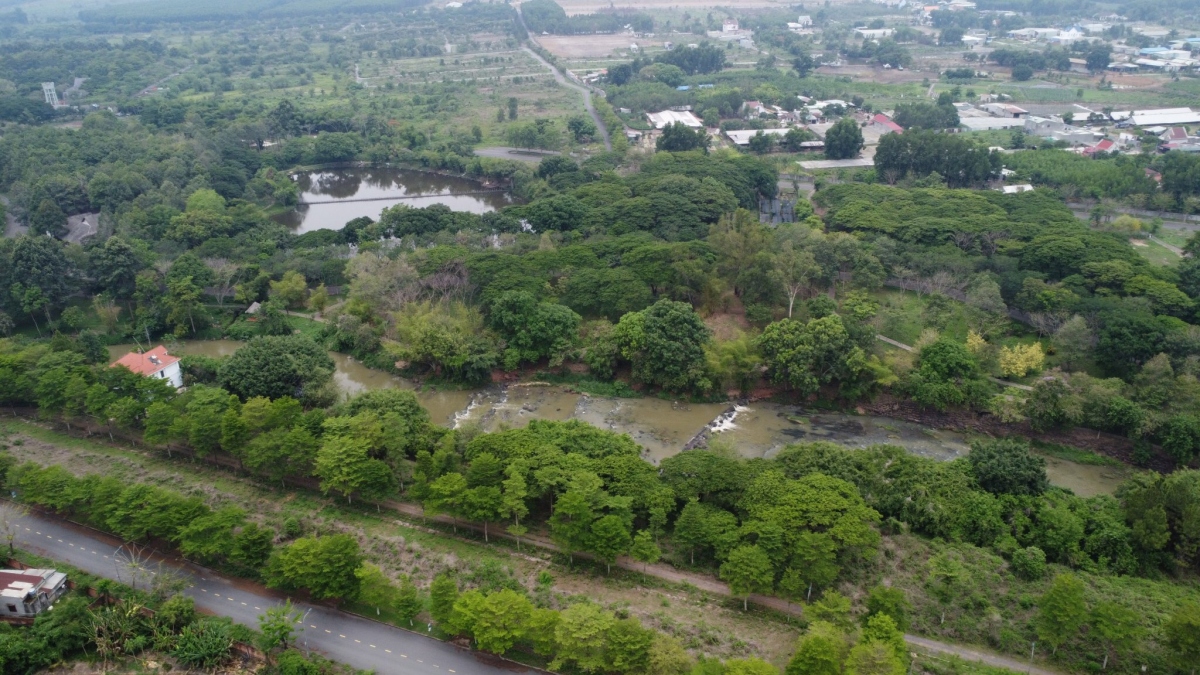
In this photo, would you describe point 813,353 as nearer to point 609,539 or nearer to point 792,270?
point 792,270

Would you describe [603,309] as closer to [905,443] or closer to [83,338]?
[905,443]

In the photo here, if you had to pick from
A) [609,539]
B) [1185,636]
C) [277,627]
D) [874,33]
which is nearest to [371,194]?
[609,539]

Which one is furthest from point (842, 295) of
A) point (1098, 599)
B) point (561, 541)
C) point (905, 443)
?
point (561, 541)

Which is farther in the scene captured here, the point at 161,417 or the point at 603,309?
the point at 603,309

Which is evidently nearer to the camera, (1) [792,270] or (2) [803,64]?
(1) [792,270]

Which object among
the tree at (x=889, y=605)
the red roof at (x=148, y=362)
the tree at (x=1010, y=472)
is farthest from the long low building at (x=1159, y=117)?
the red roof at (x=148, y=362)

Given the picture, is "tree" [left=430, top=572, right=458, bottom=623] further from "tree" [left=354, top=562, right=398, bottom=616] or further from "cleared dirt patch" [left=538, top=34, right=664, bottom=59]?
"cleared dirt patch" [left=538, top=34, right=664, bottom=59]
